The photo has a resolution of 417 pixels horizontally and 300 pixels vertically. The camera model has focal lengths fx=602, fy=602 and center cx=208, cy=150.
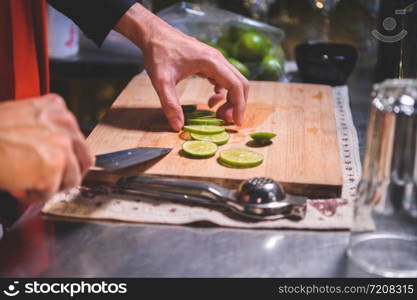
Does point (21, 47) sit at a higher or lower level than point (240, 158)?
higher

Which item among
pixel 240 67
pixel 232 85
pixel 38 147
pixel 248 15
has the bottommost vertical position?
pixel 248 15

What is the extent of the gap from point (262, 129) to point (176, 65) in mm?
309

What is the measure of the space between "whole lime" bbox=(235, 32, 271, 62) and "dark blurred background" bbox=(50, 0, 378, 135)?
391 millimetres

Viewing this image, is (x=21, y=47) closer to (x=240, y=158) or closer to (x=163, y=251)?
(x=240, y=158)

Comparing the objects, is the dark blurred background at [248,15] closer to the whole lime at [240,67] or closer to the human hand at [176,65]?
the whole lime at [240,67]

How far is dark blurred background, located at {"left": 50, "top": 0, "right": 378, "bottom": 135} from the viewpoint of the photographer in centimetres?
296

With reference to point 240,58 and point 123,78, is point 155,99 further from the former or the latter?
point 123,78

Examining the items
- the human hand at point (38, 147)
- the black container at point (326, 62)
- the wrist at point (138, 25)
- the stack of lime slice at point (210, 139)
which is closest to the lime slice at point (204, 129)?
the stack of lime slice at point (210, 139)

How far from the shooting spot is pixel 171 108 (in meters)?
1.66

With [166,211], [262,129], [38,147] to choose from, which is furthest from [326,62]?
[38,147]

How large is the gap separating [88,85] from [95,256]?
2.48 meters

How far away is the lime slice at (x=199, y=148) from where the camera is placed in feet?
4.77

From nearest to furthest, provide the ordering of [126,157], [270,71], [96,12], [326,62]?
[126,157] → [96,12] → [326,62] → [270,71]

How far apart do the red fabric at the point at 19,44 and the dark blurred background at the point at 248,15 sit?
0.96 meters
